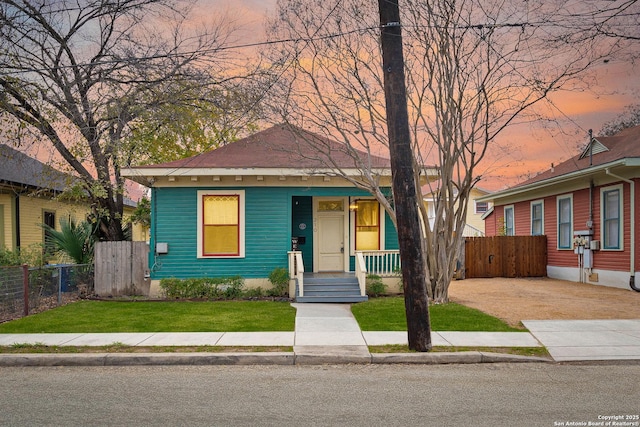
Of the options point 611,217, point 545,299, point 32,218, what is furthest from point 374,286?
point 32,218

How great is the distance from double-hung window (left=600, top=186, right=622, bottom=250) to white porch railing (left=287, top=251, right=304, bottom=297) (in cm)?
987

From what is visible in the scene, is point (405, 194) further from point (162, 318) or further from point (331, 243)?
point (331, 243)

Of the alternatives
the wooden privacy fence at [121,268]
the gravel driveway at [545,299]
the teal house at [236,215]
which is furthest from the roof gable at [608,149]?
the wooden privacy fence at [121,268]

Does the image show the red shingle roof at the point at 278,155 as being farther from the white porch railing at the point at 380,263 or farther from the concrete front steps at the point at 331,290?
the concrete front steps at the point at 331,290

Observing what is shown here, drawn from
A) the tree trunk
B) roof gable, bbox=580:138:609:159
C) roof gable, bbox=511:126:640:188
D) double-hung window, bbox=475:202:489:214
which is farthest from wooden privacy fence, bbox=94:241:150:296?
double-hung window, bbox=475:202:489:214

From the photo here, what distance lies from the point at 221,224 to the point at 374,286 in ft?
15.1

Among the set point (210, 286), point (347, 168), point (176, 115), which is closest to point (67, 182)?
point (176, 115)

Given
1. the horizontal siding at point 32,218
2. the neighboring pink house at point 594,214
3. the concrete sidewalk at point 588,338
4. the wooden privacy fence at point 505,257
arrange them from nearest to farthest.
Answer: the concrete sidewalk at point 588,338
the neighboring pink house at point 594,214
the horizontal siding at point 32,218
the wooden privacy fence at point 505,257

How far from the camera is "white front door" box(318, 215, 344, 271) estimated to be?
17.1m

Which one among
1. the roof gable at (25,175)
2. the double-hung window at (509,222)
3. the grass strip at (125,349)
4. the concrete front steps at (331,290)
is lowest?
the grass strip at (125,349)

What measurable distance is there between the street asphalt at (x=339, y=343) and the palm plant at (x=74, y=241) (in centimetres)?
723

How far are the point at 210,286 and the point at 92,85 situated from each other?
6.46 metres

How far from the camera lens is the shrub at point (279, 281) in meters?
15.2

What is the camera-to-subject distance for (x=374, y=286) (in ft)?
50.0
